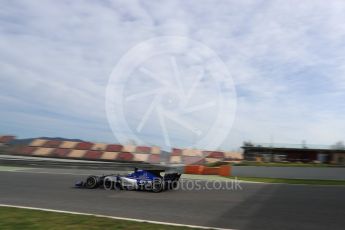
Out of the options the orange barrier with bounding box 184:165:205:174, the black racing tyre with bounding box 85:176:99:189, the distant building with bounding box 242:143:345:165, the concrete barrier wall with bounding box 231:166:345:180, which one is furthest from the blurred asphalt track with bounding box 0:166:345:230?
the distant building with bounding box 242:143:345:165

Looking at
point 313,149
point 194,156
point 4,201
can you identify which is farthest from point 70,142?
point 313,149

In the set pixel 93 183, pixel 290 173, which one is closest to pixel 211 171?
pixel 290 173

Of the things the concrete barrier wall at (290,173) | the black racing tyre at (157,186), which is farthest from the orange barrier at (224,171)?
the black racing tyre at (157,186)

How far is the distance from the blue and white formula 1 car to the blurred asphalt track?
1.29ft

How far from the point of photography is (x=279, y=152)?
165 ft

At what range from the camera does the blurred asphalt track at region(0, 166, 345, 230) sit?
898 cm

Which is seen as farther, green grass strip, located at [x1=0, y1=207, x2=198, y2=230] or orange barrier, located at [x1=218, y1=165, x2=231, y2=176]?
orange barrier, located at [x1=218, y1=165, x2=231, y2=176]

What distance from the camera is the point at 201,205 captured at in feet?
37.2

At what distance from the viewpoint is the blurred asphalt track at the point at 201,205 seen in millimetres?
8977

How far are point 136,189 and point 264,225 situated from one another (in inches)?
291

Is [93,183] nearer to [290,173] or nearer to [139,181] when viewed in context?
[139,181]

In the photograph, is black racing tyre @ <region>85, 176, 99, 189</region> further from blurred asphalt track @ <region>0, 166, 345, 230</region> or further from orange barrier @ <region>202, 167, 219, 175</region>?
orange barrier @ <region>202, 167, 219, 175</region>

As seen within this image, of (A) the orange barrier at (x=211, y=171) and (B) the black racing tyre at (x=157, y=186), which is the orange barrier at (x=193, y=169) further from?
(B) the black racing tyre at (x=157, y=186)

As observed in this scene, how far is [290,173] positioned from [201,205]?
52.9ft
